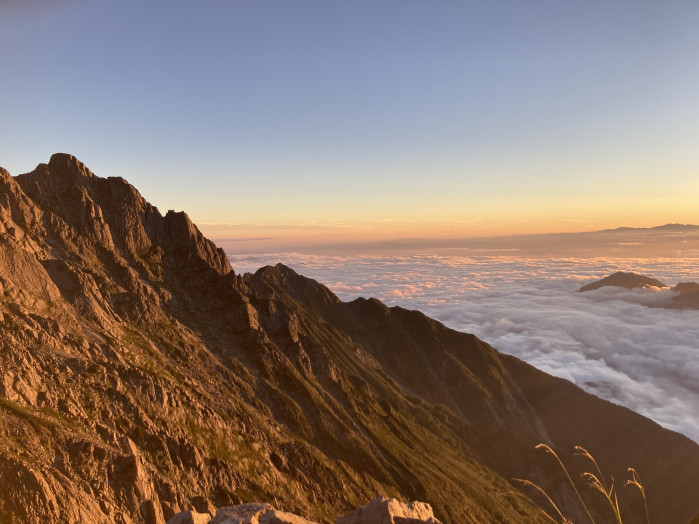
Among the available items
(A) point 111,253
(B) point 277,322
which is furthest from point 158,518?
(B) point 277,322

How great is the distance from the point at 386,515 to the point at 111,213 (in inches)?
4847

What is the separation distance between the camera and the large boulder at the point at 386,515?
25609 millimetres

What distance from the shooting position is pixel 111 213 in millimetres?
123375

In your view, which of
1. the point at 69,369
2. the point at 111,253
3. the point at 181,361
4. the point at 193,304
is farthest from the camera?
the point at 193,304

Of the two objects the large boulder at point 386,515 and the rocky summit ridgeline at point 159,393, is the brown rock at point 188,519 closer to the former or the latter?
the large boulder at point 386,515

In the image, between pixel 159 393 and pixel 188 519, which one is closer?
pixel 188 519

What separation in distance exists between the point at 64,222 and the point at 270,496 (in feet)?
258

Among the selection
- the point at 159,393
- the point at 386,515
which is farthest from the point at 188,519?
the point at 159,393

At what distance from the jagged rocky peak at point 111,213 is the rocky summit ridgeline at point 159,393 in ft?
1.30

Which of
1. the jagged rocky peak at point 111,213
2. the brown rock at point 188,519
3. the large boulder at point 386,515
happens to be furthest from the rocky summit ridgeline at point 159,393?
the large boulder at point 386,515

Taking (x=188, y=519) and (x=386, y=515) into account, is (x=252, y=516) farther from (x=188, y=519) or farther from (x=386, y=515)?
(x=386, y=515)

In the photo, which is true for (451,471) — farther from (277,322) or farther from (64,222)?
(64,222)

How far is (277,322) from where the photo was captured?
509 feet

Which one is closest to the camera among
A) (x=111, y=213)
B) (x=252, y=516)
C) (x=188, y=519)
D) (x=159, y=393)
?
(x=252, y=516)
